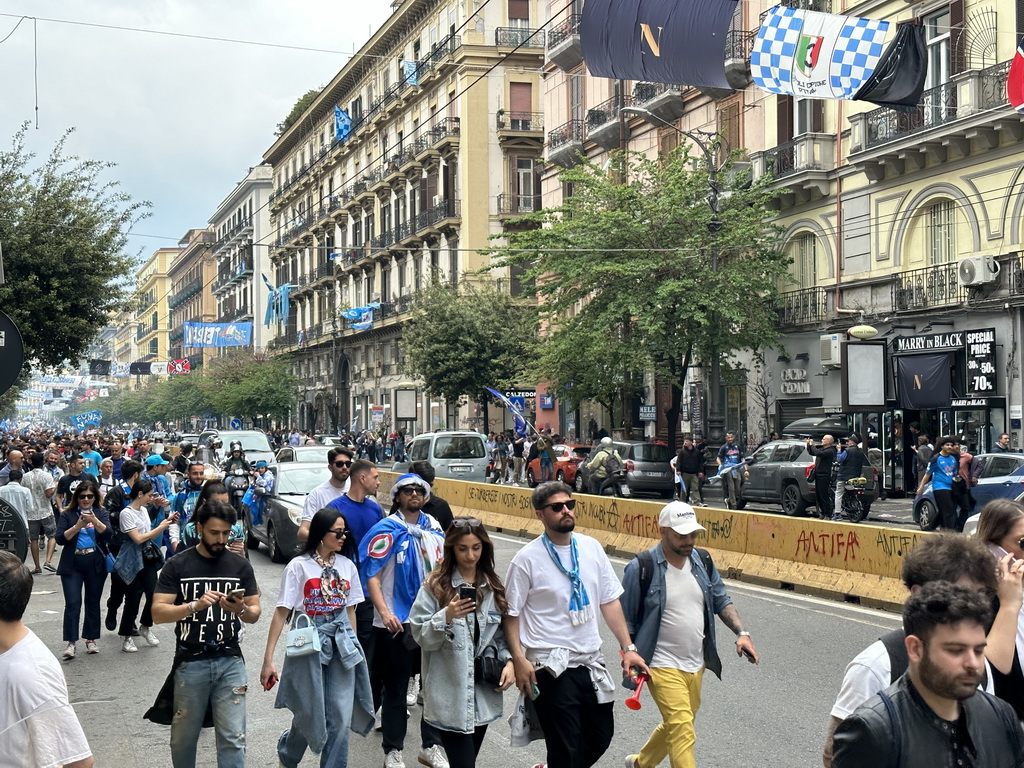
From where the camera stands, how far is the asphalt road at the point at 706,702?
24.4 ft

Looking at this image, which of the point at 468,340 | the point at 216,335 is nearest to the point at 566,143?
the point at 468,340

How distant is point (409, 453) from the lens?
30.6 metres

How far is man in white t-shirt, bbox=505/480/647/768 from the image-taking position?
6.00m

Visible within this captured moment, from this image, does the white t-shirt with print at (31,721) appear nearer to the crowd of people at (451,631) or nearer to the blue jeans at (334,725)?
the crowd of people at (451,631)

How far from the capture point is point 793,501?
24.6m

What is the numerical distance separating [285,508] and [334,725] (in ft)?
37.0

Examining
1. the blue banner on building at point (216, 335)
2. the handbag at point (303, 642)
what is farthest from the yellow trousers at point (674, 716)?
the blue banner on building at point (216, 335)

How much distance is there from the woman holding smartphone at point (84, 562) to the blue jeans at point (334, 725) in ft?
16.5

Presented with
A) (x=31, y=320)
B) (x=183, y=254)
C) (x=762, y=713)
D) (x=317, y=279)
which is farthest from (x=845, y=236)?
(x=183, y=254)

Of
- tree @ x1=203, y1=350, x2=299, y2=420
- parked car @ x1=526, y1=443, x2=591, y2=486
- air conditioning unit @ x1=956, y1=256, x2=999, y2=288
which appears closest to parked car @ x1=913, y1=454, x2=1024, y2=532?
air conditioning unit @ x1=956, y1=256, x2=999, y2=288

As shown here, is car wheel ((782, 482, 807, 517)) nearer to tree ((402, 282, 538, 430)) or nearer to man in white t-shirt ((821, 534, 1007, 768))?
man in white t-shirt ((821, 534, 1007, 768))

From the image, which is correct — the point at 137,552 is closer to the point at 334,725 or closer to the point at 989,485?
the point at 334,725

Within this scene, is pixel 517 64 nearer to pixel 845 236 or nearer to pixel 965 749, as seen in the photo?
pixel 845 236

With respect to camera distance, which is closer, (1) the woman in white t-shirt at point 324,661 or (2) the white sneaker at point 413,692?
(1) the woman in white t-shirt at point 324,661
